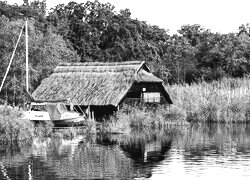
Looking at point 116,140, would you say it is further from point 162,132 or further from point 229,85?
point 229,85

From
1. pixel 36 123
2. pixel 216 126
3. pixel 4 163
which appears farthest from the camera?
pixel 216 126

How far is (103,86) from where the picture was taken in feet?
135

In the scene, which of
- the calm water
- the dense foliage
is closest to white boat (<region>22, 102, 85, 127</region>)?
the calm water

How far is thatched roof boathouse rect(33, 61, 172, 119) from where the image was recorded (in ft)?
131

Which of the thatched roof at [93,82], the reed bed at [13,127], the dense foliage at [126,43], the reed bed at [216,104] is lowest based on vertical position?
the reed bed at [13,127]

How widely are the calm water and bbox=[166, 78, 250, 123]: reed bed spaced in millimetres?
6215

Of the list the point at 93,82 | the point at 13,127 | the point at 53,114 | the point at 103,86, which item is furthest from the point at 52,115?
the point at 13,127

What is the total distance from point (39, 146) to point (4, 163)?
5431 millimetres

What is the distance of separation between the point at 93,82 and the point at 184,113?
6.67 m

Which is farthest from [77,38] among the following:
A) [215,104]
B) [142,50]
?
[215,104]

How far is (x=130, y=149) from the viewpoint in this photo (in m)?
28.7

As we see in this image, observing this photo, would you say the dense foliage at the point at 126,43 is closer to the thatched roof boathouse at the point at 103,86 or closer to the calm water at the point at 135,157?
the thatched roof boathouse at the point at 103,86

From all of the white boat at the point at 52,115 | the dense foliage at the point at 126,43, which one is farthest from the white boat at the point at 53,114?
the dense foliage at the point at 126,43

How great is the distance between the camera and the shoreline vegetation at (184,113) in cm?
3575
